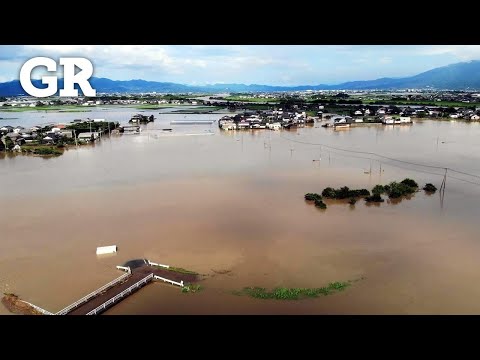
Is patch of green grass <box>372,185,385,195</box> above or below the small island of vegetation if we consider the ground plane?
above

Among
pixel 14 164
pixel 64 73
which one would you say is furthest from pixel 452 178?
pixel 14 164

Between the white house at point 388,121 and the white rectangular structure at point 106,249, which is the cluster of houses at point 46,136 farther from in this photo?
the white house at point 388,121

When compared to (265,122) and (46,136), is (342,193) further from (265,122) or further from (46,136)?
(265,122)

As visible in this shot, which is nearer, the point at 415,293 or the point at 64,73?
the point at 64,73

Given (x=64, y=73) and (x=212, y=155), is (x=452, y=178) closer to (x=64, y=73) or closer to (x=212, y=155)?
(x=212, y=155)

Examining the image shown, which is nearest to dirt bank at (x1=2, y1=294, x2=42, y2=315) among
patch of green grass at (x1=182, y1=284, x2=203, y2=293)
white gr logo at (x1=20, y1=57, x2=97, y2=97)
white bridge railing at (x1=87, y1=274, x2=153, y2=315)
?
white bridge railing at (x1=87, y1=274, x2=153, y2=315)

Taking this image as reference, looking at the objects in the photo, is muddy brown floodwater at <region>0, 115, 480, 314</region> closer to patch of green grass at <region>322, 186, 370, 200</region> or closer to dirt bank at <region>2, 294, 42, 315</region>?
dirt bank at <region>2, 294, 42, 315</region>

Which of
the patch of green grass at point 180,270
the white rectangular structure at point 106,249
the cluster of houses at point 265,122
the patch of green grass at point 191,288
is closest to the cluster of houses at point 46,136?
the cluster of houses at point 265,122

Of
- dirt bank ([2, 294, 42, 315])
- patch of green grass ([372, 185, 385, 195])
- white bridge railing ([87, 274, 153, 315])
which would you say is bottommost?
dirt bank ([2, 294, 42, 315])
